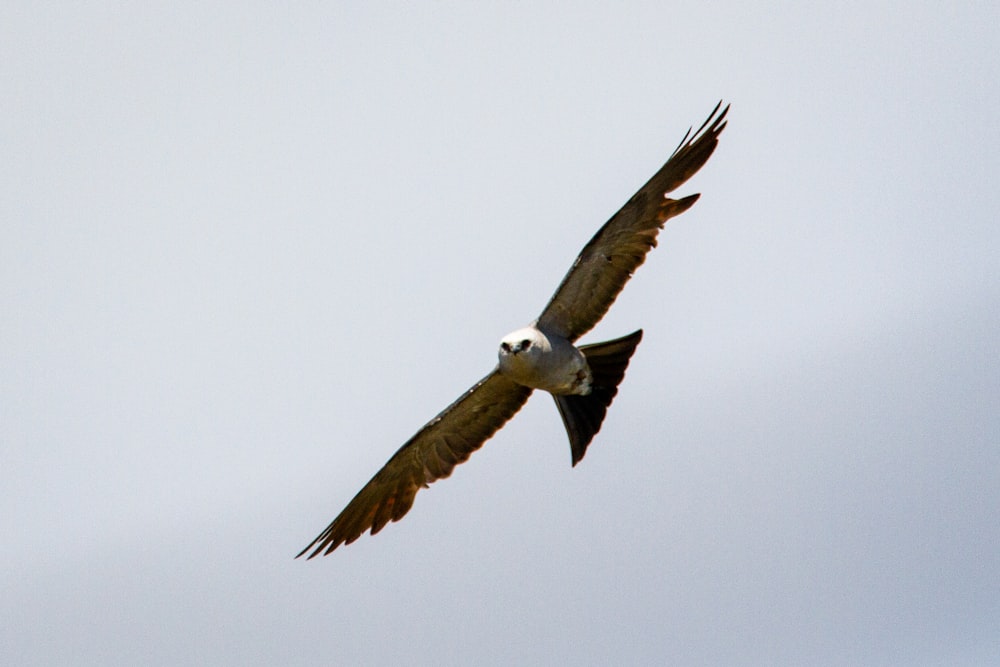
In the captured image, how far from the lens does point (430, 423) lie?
2066cm

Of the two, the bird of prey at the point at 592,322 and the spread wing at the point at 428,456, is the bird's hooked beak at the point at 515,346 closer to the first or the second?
the bird of prey at the point at 592,322

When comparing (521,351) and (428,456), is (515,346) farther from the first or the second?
(428,456)

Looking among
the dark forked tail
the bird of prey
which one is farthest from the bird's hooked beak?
the dark forked tail

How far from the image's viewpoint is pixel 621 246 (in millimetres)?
19656

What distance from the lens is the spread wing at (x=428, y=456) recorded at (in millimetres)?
20641

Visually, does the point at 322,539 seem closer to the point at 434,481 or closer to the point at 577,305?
the point at 434,481

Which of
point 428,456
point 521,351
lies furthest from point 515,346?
point 428,456

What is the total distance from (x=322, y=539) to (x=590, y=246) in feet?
17.3

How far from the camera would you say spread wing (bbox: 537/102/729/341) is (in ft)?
64.0

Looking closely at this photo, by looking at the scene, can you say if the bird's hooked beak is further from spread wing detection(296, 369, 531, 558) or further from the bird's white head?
spread wing detection(296, 369, 531, 558)

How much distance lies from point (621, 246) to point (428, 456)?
3632 mm

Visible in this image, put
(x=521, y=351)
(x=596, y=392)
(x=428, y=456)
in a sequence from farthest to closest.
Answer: (x=428, y=456), (x=596, y=392), (x=521, y=351)

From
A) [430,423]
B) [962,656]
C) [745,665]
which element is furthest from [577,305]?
[745,665]

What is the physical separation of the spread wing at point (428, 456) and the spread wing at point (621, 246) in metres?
1.11
